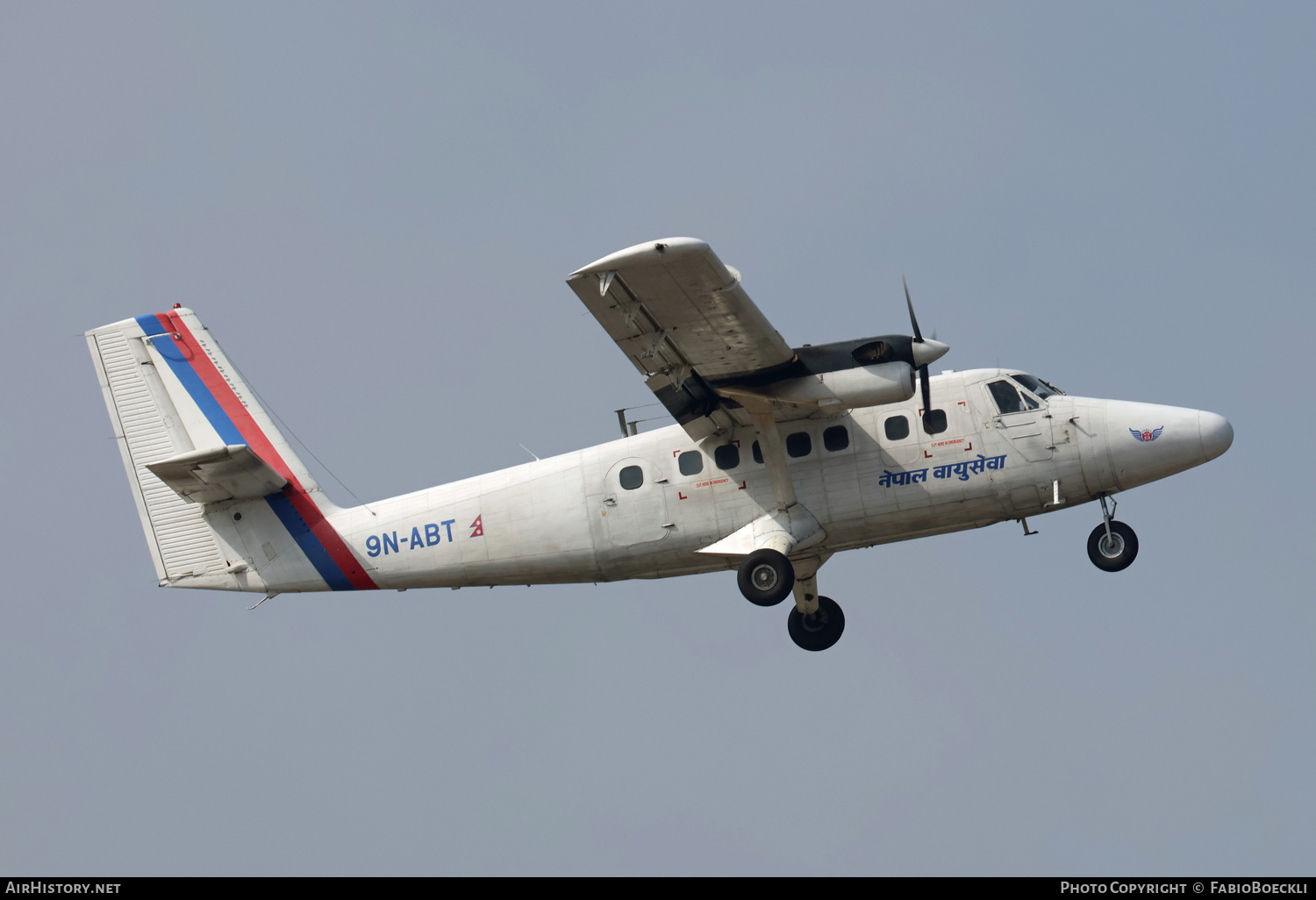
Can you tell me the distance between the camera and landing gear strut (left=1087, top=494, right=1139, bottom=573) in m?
21.0

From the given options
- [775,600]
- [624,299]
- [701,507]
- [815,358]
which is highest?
[624,299]

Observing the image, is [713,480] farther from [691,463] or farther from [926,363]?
[926,363]

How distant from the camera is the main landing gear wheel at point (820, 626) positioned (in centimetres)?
2348

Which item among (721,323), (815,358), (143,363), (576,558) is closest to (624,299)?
(721,323)

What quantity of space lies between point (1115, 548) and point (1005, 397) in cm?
259

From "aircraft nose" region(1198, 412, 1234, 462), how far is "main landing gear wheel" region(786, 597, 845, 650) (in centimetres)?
603

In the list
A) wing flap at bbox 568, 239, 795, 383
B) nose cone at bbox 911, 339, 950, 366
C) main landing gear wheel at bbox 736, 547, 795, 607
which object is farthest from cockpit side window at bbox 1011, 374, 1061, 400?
main landing gear wheel at bbox 736, 547, 795, 607

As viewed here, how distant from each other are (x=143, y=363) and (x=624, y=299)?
347 inches

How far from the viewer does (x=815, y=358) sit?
2008 centimetres

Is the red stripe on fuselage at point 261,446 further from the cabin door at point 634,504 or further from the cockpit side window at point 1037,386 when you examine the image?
the cockpit side window at point 1037,386

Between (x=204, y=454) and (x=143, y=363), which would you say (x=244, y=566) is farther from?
(x=143, y=363)

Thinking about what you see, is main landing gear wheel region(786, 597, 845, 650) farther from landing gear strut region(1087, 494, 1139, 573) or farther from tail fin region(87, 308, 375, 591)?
tail fin region(87, 308, 375, 591)

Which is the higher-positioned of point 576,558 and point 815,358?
point 815,358

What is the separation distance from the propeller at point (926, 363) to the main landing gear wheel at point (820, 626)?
3909 millimetres
